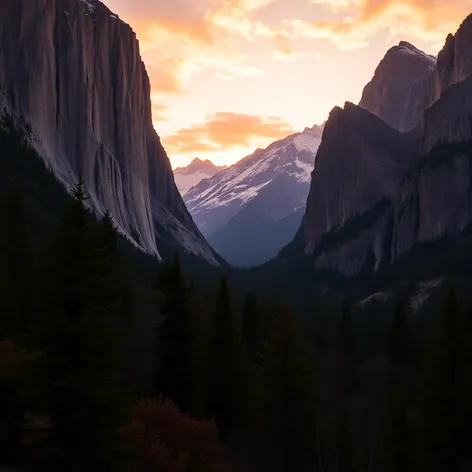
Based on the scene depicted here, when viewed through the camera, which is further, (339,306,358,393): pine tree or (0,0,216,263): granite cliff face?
(0,0,216,263): granite cliff face

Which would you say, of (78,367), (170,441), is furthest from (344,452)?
(78,367)

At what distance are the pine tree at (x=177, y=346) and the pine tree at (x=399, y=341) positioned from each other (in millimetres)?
35779

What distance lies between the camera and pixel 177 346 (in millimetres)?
29547

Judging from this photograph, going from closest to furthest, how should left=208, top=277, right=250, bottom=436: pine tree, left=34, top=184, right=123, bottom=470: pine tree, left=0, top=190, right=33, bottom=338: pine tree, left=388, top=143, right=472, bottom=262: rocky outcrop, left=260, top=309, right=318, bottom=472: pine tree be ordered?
left=34, top=184, right=123, bottom=470: pine tree
left=260, top=309, right=318, bottom=472: pine tree
left=208, top=277, right=250, bottom=436: pine tree
left=0, top=190, right=33, bottom=338: pine tree
left=388, top=143, right=472, bottom=262: rocky outcrop

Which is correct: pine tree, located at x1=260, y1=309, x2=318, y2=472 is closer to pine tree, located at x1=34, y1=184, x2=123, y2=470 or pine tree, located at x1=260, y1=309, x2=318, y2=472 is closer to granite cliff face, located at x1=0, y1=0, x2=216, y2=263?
pine tree, located at x1=34, y1=184, x2=123, y2=470

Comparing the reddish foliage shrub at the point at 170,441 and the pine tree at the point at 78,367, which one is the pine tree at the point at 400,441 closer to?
the reddish foliage shrub at the point at 170,441

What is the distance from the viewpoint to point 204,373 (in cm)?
3350

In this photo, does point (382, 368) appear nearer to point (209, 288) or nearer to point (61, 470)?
point (209, 288)

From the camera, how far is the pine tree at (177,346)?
97.0 feet

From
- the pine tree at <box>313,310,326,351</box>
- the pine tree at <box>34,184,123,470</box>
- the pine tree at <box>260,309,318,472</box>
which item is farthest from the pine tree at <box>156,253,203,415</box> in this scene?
the pine tree at <box>313,310,326,351</box>

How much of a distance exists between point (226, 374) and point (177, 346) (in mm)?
4576

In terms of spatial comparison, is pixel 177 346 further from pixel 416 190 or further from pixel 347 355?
pixel 416 190

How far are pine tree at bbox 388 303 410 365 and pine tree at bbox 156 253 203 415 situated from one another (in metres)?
35.8

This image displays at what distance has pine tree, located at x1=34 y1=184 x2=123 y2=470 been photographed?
15992 mm
